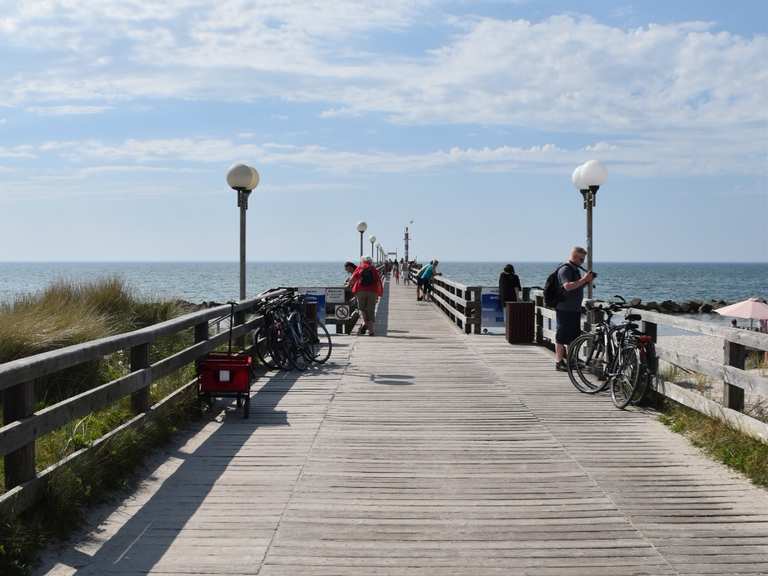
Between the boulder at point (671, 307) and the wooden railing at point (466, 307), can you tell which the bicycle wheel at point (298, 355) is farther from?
the boulder at point (671, 307)

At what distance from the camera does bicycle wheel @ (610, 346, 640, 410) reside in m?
8.96

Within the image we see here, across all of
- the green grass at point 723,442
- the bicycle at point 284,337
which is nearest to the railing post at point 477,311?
the bicycle at point 284,337

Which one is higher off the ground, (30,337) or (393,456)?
(30,337)

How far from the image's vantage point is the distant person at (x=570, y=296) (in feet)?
36.1

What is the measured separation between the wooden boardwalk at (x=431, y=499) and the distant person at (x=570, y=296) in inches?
74.7

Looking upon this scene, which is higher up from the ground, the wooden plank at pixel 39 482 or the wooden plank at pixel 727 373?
the wooden plank at pixel 727 373

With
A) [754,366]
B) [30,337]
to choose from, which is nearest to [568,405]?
[30,337]

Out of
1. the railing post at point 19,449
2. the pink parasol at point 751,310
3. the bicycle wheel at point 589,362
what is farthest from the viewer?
the pink parasol at point 751,310

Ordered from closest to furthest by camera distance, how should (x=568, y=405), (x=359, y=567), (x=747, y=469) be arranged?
(x=359, y=567) → (x=747, y=469) → (x=568, y=405)

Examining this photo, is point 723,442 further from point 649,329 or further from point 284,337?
point 284,337

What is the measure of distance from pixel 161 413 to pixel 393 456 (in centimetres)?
212

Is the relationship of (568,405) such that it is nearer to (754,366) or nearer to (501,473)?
(501,473)

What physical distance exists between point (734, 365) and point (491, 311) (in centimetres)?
1261

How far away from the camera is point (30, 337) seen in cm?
958
